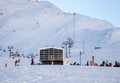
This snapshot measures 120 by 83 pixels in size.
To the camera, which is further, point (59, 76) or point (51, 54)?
point (51, 54)

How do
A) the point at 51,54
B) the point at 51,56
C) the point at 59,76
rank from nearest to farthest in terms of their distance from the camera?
the point at 59,76
the point at 51,56
the point at 51,54

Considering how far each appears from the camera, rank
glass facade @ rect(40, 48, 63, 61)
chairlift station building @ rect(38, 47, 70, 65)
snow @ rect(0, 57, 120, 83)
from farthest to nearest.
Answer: glass facade @ rect(40, 48, 63, 61) < chairlift station building @ rect(38, 47, 70, 65) < snow @ rect(0, 57, 120, 83)

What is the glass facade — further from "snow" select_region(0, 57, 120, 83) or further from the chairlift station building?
"snow" select_region(0, 57, 120, 83)

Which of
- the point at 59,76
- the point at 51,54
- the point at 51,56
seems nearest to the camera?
the point at 59,76

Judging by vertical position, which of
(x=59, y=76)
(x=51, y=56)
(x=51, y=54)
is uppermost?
(x=51, y=54)

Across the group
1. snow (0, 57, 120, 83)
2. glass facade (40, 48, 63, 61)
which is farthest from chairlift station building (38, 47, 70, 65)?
snow (0, 57, 120, 83)

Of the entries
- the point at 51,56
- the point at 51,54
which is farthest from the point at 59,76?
the point at 51,54

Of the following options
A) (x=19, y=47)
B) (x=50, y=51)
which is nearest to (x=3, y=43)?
(x=19, y=47)

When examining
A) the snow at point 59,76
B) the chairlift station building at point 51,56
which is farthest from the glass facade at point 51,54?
the snow at point 59,76

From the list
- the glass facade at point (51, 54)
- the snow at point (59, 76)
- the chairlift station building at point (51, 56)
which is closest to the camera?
the snow at point (59, 76)

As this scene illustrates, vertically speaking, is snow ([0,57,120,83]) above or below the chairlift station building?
below

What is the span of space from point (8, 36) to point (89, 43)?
45406 mm

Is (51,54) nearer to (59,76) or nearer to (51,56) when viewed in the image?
(51,56)

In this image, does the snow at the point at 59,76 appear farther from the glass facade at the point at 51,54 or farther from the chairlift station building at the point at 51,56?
the glass facade at the point at 51,54
